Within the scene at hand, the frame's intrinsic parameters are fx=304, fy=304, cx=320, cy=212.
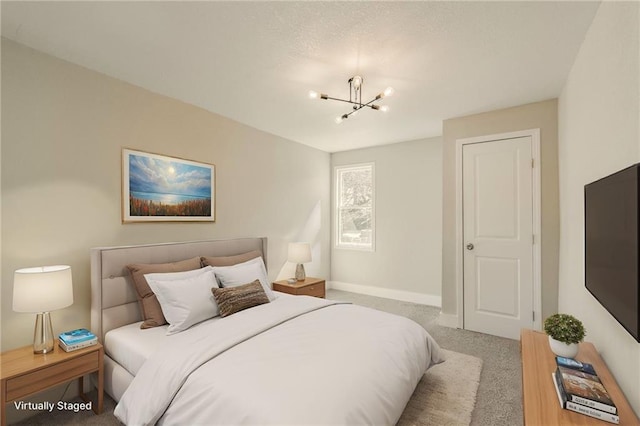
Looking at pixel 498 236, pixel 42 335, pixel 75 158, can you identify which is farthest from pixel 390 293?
pixel 75 158

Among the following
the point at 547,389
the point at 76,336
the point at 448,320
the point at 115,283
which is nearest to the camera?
the point at 547,389

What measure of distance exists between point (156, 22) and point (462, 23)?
194 cm

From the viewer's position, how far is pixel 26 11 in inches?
72.0

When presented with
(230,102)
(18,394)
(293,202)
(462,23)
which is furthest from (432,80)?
(18,394)

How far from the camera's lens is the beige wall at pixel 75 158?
2.10m

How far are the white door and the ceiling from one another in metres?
0.63

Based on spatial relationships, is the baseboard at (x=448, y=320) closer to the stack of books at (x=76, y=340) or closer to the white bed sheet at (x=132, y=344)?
the white bed sheet at (x=132, y=344)

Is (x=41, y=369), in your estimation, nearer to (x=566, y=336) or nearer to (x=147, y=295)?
(x=147, y=295)

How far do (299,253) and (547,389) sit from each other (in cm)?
306

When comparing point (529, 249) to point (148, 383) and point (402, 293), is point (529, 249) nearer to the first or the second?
point (402, 293)

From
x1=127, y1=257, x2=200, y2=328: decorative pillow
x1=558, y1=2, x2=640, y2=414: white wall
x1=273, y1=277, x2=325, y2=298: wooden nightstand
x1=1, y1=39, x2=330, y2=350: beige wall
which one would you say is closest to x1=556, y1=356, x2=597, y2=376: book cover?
x1=558, y1=2, x2=640, y2=414: white wall

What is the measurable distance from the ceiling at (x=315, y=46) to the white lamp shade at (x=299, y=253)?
1895 millimetres

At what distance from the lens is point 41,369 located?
6.02 feet

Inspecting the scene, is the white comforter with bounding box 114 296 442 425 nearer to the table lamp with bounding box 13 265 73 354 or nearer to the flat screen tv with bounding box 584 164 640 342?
the table lamp with bounding box 13 265 73 354
